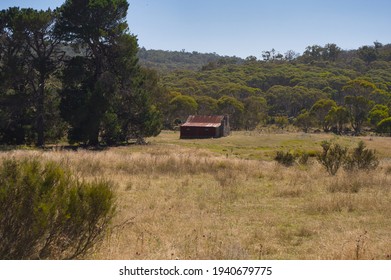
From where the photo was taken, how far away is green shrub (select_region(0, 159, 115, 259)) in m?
5.33

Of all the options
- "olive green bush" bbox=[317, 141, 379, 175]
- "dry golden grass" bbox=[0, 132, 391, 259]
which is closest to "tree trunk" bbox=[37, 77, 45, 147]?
"dry golden grass" bbox=[0, 132, 391, 259]

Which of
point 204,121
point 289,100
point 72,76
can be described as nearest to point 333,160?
point 72,76

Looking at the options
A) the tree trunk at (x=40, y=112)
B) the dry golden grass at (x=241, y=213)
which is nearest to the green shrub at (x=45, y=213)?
the dry golden grass at (x=241, y=213)

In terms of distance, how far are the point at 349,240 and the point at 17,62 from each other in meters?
33.9

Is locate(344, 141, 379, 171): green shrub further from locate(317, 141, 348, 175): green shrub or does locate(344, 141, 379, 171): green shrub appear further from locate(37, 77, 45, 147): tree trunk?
locate(37, 77, 45, 147): tree trunk

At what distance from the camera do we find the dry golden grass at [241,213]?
22.4ft

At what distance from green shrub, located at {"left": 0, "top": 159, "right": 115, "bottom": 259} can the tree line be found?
28650 mm

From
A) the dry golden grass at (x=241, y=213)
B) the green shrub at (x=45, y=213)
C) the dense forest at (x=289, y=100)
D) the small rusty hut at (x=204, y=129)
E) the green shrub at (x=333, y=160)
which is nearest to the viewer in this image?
the green shrub at (x=45, y=213)

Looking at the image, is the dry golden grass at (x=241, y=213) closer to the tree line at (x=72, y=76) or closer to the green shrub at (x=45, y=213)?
the green shrub at (x=45, y=213)

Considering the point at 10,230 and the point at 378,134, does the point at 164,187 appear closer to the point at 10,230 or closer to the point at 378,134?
the point at 10,230

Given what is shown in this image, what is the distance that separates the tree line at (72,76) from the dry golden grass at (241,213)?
1746 cm
